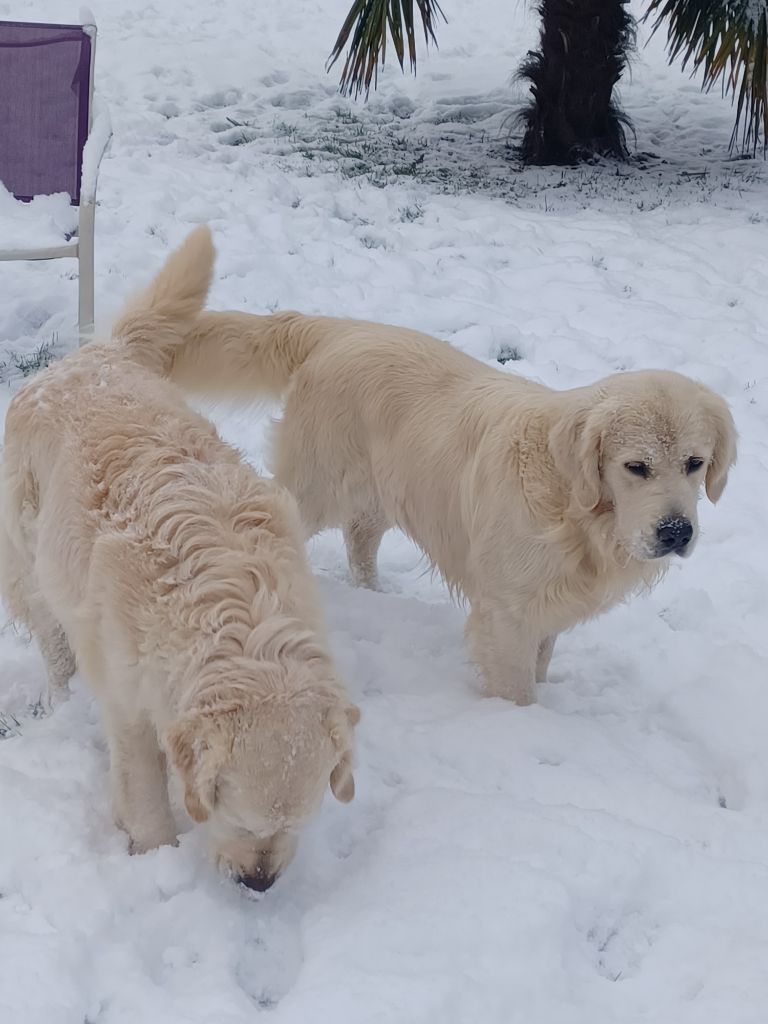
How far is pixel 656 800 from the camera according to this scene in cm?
282

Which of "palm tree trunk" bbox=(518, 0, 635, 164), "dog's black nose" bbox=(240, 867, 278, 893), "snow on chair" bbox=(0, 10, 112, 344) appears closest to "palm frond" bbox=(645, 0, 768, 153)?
"palm tree trunk" bbox=(518, 0, 635, 164)

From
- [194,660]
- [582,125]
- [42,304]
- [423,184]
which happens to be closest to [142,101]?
[423,184]

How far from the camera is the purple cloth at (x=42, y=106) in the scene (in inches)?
201

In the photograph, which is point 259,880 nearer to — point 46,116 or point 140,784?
point 140,784

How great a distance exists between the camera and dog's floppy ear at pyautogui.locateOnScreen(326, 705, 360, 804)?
2.12 meters

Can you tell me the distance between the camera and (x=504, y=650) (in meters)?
3.25

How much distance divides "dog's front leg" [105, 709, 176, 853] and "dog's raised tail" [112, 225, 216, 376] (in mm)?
1331

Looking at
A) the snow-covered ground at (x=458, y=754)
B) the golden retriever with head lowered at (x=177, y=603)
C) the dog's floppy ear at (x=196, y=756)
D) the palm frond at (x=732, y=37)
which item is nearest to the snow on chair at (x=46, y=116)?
the snow-covered ground at (x=458, y=754)

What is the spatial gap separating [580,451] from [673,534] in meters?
0.35

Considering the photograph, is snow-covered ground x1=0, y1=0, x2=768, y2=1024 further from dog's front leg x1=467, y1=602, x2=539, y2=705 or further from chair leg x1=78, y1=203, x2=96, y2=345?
chair leg x1=78, y1=203, x2=96, y2=345

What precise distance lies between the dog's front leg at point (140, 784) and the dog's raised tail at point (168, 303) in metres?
1.33

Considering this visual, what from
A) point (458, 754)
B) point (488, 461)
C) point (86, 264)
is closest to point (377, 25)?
point (86, 264)

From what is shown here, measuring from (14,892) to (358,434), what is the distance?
192 cm

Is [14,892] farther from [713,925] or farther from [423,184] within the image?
[423,184]
